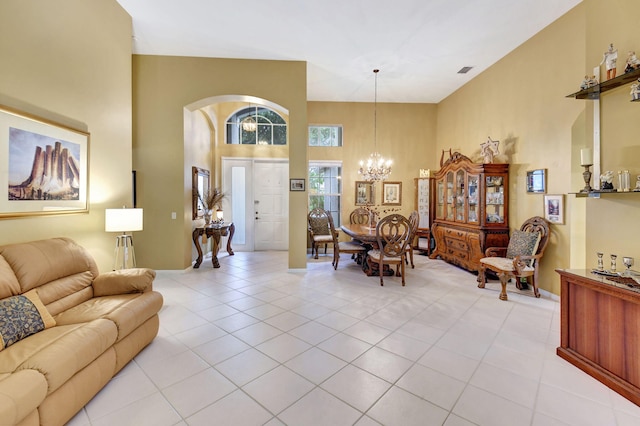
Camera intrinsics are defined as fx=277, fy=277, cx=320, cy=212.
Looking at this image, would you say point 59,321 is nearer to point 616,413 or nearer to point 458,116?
point 616,413

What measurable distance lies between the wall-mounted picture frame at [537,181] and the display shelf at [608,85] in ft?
5.51

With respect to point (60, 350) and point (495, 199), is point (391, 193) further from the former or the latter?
point (60, 350)

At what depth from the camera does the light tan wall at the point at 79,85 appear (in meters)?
2.36

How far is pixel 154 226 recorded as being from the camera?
4844mm

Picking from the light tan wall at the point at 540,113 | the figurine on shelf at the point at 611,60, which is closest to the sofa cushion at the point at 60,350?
the figurine on shelf at the point at 611,60

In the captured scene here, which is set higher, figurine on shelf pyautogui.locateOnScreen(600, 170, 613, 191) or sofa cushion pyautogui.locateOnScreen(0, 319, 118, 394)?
figurine on shelf pyautogui.locateOnScreen(600, 170, 613, 191)

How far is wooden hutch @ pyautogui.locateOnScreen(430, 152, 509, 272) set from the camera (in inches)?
184

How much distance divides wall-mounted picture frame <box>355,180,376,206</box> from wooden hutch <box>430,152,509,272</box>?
5.47 feet

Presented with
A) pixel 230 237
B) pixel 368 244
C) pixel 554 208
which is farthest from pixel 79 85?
pixel 554 208

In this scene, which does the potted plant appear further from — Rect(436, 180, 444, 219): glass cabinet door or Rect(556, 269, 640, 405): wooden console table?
Rect(556, 269, 640, 405): wooden console table

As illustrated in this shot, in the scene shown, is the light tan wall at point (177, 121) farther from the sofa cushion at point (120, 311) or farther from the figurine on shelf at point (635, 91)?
the figurine on shelf at point (635, 91)

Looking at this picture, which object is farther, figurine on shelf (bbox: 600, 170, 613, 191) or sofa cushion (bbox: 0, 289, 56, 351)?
figurine on shelf (bbox: 600, 170, 613, 191)

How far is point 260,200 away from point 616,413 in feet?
21.8

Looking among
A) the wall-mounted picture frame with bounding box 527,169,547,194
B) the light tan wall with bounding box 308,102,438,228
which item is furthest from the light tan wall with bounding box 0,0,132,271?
the wall-mounted picture frame with bounding box 527,169,547,194
